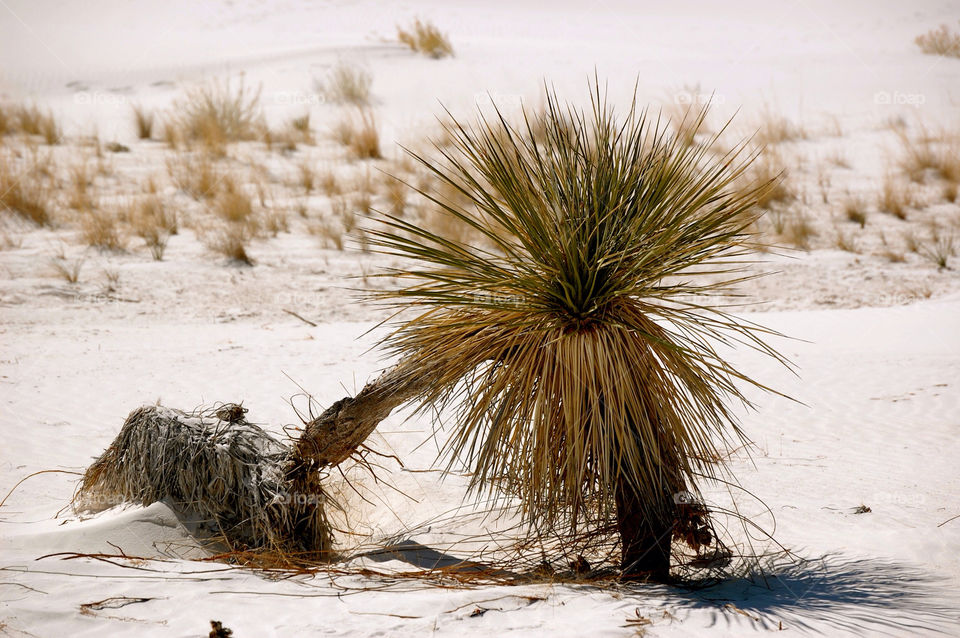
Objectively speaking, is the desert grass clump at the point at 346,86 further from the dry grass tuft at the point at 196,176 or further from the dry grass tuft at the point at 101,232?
the dry grass tuft at the point at 101,232

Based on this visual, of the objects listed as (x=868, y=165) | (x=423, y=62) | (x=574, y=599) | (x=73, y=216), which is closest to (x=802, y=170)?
(x=868, y=165)

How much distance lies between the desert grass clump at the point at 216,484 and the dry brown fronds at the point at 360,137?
34.1 ft

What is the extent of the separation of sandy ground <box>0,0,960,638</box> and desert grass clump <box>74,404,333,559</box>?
164mm

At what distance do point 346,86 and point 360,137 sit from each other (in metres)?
3.66

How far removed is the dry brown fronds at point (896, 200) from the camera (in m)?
12.1

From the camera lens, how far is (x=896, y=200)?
1217 centimetres

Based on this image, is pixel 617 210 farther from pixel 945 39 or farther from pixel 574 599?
pixel 945 39

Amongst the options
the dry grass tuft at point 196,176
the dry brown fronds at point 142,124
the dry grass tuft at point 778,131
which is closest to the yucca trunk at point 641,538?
the dry grass tuft at point 196,176

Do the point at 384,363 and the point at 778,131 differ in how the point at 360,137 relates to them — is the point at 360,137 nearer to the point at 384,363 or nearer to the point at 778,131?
the point at 778,131

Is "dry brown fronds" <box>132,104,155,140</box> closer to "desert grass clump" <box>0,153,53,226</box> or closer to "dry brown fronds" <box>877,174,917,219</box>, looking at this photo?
"desert grass clump" <box>0,153,53,226</box>

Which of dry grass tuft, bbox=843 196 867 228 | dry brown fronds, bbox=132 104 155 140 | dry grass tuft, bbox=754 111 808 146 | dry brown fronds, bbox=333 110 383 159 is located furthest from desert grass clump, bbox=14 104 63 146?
dry grass tuft, bbox=843 196 867 228

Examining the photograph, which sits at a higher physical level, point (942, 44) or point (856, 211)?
point (942, 44)

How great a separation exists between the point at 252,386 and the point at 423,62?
49.6ft

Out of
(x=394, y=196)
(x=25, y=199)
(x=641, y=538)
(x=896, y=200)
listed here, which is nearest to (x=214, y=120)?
(x=25, y=199)
